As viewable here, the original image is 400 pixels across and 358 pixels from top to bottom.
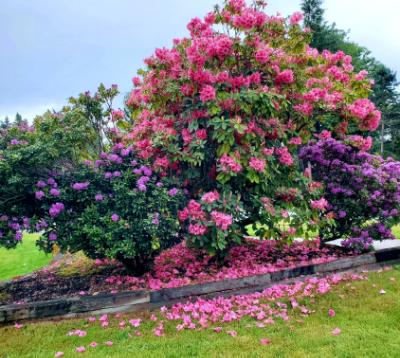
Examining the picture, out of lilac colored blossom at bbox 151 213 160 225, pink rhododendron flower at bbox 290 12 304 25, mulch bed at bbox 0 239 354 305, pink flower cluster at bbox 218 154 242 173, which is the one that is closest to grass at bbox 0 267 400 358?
mulch bed at bbox 0 239 354 305

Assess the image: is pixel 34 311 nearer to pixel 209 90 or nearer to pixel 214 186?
pixel 214 186

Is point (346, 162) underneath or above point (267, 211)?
above

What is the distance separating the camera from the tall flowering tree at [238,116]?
20.1 ft

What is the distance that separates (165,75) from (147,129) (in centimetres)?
98

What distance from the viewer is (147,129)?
6660 mm

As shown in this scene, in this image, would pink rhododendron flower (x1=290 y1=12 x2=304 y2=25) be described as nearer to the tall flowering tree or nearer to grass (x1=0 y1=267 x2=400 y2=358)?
the tall flowering tree

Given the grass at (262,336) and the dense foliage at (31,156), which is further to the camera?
the dense foliage at (31,156)

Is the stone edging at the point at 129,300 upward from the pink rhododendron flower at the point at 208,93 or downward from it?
downward

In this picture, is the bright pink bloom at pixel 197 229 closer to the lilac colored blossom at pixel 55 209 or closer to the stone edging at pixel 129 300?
the stone edging at pixel 129 300

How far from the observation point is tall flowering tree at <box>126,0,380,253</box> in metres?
6.12

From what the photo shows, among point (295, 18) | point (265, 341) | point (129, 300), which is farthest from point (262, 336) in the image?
point (295, 18)

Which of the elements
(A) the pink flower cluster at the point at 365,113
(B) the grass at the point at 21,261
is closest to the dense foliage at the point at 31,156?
(A) the pink flower cluster at the point at 365,113

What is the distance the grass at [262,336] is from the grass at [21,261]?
24.6 ft

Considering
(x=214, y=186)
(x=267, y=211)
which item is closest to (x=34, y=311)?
(x=214, y=186)
